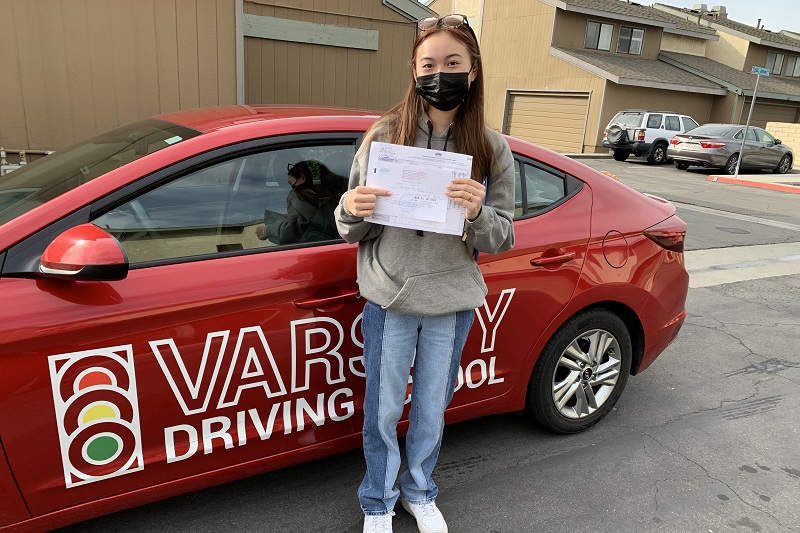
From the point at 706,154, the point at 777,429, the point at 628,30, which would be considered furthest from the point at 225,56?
the point at 628,30

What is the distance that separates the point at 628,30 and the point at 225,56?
24088 mm

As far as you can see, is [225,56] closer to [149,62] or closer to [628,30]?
[149,62]

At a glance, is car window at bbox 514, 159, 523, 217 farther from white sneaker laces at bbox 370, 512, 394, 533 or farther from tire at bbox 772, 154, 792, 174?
tire at bbox 772, 154, 792, 174

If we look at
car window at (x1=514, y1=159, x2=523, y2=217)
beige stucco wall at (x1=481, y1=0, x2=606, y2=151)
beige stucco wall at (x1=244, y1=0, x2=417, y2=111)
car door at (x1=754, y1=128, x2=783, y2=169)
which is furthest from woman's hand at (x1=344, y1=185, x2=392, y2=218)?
beige stucco wall at (x1=481, y1=0, x2=606, y2=151)

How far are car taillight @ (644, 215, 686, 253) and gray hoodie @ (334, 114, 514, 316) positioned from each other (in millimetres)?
1343

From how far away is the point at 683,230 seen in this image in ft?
10.3

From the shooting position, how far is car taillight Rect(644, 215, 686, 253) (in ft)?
9.89

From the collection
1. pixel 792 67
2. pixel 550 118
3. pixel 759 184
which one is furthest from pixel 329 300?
pixel 792 67

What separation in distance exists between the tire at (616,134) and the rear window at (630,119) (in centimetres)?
30

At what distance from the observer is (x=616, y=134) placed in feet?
66.0

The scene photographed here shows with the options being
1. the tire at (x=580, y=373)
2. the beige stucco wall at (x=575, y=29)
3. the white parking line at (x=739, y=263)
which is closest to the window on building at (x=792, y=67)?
the beige stucco wall at (x=575, y=29)

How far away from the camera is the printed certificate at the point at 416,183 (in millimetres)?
1788

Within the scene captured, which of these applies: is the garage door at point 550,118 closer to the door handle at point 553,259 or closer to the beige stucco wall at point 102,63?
the beige stucco wall at point 102,63

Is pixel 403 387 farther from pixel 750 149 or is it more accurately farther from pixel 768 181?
pixel 750 149
